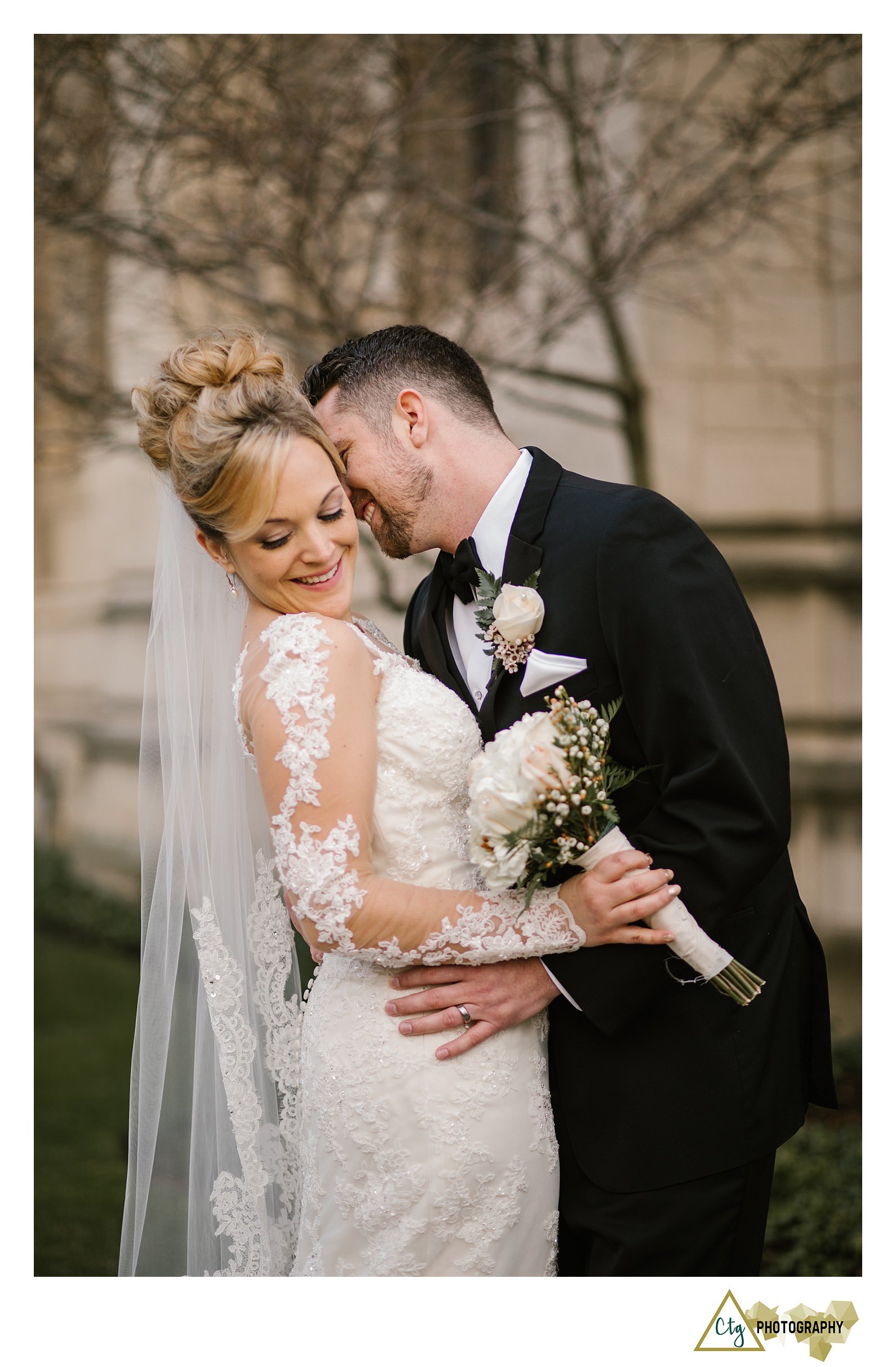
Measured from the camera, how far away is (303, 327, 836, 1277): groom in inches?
101

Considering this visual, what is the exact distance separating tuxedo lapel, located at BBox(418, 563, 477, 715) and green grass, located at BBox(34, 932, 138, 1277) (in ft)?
9.95

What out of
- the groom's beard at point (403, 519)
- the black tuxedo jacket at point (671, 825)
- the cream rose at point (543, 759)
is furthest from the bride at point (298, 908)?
the cream rose at point (543, 759)

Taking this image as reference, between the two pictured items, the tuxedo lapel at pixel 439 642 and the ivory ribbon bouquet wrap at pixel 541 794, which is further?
the tuxedo lapel at pixel 439 642

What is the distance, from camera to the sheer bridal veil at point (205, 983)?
2.84 meters

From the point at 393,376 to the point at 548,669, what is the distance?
3.21ft

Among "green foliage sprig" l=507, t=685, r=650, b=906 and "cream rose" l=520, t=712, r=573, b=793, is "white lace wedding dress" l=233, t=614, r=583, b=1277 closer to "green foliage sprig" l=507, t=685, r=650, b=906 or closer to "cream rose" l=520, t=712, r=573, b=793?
"green foliage sprig" l=507, t=685, r=650, b=906

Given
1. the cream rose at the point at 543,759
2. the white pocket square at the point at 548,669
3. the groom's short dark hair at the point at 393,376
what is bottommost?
the cream rose at the point at 543,759

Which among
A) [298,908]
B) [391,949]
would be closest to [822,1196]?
[391,949]

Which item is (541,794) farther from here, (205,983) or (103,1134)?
(103,1134)

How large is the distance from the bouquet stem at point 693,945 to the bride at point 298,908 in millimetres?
45

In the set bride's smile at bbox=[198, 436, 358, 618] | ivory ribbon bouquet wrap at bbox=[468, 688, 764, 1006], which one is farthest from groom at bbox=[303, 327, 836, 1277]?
bride's smile at bbox=[198, 436, 358, 618]

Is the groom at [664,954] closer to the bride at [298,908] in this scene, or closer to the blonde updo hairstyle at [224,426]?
A: the bride at [298,908]
